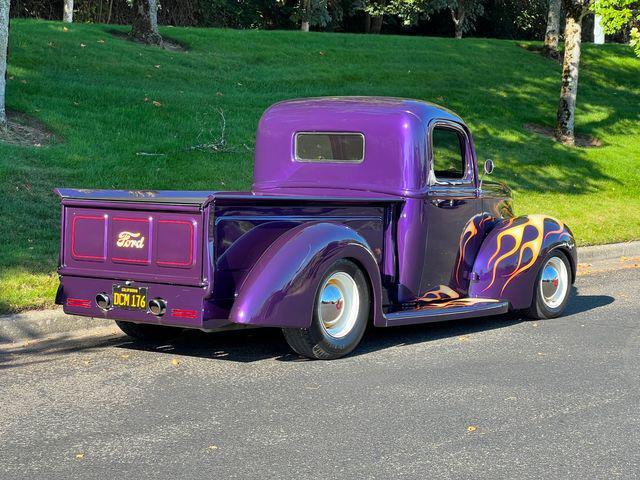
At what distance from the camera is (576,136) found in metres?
23.3

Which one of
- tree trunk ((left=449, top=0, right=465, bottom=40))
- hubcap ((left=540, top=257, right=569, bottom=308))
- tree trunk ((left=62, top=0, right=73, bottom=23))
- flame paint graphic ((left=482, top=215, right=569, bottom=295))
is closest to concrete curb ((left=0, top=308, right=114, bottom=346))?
flame paint graphic ((left=482, top=215, right=569, bottom=295))

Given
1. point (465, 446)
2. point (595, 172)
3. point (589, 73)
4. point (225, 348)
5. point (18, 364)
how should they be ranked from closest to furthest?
1. point (465, 446)
2. point (18, 364)
3. point (225, 348)
4. point (595, 172)
5. point (589, 73)

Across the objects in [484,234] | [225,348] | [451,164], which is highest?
[451,164]

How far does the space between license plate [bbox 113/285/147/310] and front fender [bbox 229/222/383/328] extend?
651 mm

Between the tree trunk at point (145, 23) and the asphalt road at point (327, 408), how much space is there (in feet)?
56.7

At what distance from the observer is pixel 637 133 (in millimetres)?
24297

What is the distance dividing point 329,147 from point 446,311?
5.85 ft

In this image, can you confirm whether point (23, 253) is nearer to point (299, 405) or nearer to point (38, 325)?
point (38, 325)

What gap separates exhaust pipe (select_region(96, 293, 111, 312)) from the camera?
7.11 metres

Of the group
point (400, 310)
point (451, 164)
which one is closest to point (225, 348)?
point (400, 310)

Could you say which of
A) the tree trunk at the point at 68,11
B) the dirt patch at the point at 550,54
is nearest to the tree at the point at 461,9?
the dirt patch at the point at 550,54

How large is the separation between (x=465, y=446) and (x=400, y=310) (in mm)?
3003

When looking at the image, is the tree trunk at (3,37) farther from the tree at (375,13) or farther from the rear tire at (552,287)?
the tree at (375,13)

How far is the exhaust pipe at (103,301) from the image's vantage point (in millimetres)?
7105
